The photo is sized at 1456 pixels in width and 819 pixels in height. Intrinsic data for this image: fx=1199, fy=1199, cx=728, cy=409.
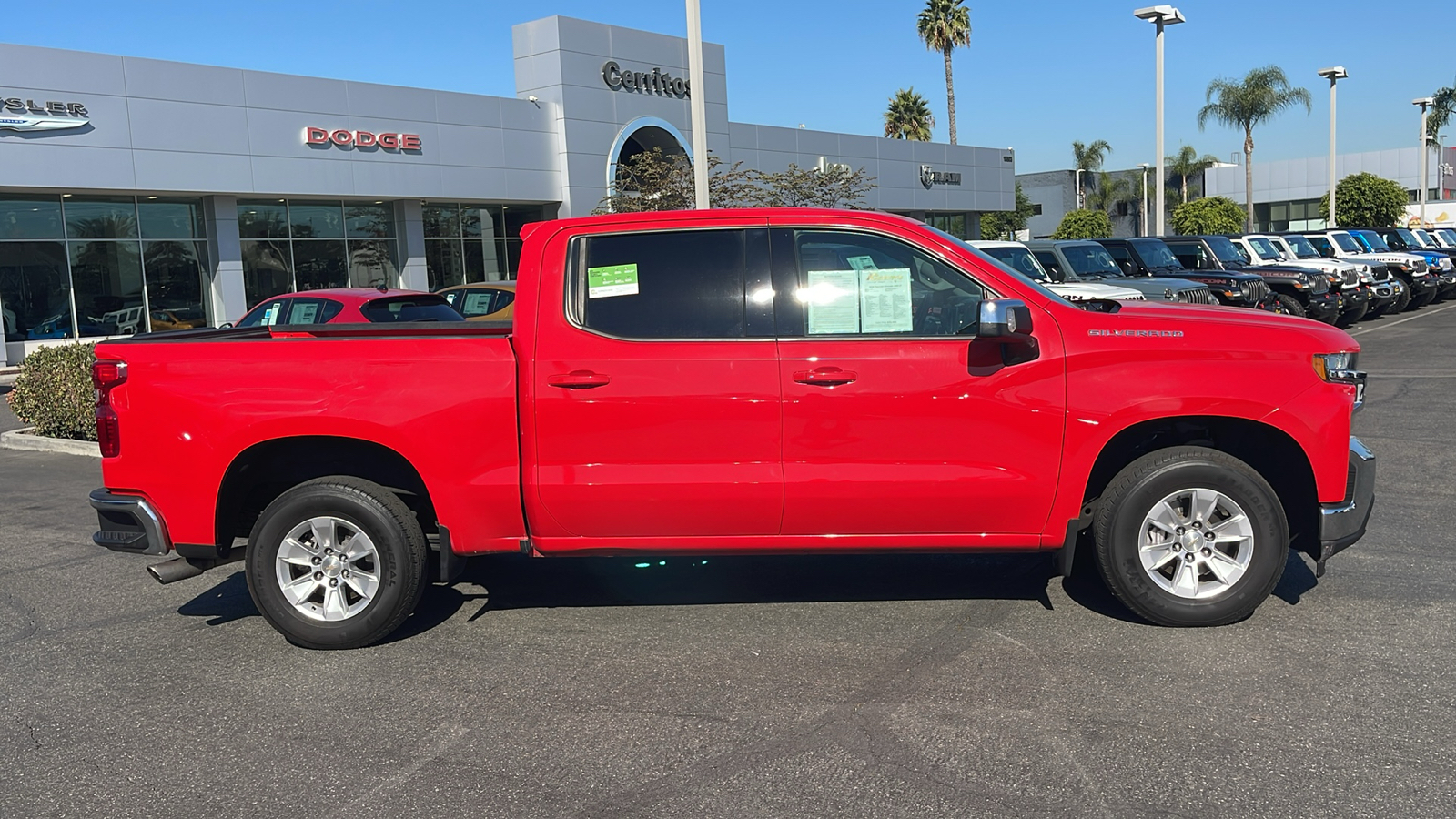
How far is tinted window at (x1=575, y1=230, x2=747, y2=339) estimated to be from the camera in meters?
5.35

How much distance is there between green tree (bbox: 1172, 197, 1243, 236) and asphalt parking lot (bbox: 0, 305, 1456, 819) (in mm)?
48457

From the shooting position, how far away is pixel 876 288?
5359 mm

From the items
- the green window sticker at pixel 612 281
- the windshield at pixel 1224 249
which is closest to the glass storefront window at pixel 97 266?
the windshield at pixel 1224 249

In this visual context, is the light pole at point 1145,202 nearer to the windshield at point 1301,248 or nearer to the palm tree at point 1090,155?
the palm tree at point 1090,155

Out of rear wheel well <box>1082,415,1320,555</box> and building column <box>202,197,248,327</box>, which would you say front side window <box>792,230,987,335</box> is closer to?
rear wheel well <box>1082,415,1320,555</box>

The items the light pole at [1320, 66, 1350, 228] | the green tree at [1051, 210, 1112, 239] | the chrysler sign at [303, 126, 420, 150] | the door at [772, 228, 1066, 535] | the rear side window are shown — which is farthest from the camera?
the green tree at [1051, 210, 1112, 239]

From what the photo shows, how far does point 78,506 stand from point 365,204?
2276cm

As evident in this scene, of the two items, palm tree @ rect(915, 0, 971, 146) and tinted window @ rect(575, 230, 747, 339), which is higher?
palm tree @ rect(915, 0, 971, 146)

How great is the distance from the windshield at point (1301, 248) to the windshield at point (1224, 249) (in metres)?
3.45

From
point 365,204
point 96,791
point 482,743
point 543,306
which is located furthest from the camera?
point 365,204

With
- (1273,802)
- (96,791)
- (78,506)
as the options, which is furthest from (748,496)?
(78,506)

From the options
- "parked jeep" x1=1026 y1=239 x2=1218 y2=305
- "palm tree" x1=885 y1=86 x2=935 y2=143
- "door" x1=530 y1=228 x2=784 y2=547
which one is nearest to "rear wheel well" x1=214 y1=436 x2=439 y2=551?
"door" x1=530 y1=228 x2=784 y2=547

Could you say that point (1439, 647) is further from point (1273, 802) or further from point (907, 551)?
point (907, 551)

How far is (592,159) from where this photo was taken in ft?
111
